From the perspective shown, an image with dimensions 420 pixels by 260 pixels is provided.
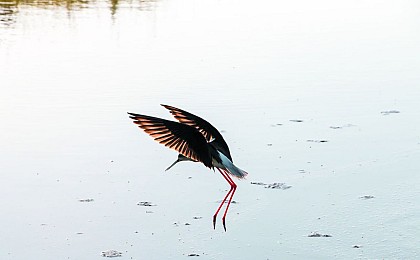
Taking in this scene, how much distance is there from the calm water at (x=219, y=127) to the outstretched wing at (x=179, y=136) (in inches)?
35.2

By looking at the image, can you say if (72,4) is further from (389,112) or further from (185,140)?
(185,140)

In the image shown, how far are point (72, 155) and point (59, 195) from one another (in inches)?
34.9

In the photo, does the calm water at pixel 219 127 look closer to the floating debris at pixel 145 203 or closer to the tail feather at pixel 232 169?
the floating debris at pixel 145 203

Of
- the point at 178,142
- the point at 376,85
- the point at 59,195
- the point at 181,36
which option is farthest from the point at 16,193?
the point at 181,36

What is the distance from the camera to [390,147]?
7.20m

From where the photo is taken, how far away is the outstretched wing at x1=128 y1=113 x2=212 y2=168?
427cm

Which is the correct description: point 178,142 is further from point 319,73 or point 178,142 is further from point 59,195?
point 319,73

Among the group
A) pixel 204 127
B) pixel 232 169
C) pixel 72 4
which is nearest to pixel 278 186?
pixel 204 127

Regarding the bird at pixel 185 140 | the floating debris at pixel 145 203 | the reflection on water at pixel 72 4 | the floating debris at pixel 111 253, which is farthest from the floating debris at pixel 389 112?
the reflection on water at pixel 72 4

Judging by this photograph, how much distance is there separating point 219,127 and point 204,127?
3158 millimetres

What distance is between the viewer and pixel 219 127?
769 centimetres

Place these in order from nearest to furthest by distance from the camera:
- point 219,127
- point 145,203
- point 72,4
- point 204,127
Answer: point 204,127, point 145,203, point 219,127, point 72,4

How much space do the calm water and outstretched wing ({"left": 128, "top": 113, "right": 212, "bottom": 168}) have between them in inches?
35.2

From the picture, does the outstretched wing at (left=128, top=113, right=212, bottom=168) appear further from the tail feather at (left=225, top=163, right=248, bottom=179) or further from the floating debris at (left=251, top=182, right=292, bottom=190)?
the floating debris at (left=251, top=182, right=292, bottom=190)
